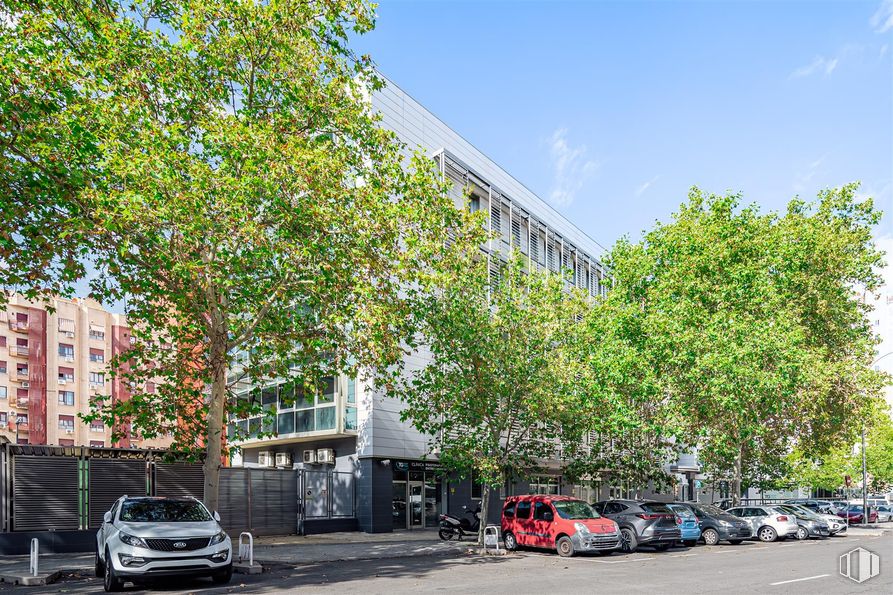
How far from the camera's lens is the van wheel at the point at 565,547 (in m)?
20.7

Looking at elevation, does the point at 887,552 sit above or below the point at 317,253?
below

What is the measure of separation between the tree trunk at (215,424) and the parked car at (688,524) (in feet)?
49.5

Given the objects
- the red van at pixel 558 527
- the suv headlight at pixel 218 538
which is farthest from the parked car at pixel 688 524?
the suv headlight at pixel 218 538

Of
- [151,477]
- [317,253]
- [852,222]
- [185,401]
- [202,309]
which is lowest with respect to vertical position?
[151,477]

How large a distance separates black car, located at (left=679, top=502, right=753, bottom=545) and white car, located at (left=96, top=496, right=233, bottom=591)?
1837 centimetres

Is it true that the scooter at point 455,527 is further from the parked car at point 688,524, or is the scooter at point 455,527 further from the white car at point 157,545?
the white car at point 157,545

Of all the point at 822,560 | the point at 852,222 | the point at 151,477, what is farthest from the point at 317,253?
the point at 852,222

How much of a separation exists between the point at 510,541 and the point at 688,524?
23.6 feet

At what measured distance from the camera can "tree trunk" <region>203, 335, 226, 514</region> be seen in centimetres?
1772

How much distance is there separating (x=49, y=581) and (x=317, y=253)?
335 inches

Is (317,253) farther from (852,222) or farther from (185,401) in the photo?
(852,222)

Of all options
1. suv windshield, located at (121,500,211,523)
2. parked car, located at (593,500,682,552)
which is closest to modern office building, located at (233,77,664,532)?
parked car, located at (593,500,682,552)

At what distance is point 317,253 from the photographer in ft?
56.1

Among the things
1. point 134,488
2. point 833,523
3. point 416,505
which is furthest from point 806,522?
point 134,488
